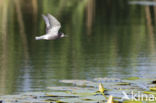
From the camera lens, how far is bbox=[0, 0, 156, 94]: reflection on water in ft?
49.2

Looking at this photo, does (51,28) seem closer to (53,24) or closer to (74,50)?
(53,24)

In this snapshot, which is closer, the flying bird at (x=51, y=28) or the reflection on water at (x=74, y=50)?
the flying bird at (x=51, y=28)

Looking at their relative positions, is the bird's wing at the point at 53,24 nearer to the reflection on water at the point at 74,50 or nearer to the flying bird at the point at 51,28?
the flying bird at the point at 51,28

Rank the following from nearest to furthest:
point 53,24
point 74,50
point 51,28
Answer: point 53,24 → point 51,28 → point 74,50

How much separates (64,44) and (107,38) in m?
2.68

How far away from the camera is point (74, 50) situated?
20656 millimetres

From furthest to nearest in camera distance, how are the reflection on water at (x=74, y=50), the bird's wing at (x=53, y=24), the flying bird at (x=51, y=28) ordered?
the reflection on water at (x=74, y=50)
the flying bird at (x=51, y=28)
the bird's wing at (x=53, y=24)

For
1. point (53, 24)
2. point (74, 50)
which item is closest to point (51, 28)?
point (53, 24)

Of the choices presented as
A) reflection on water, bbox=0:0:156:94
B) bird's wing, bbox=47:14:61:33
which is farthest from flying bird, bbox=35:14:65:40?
reflection on water, bbox=0:0:156:94

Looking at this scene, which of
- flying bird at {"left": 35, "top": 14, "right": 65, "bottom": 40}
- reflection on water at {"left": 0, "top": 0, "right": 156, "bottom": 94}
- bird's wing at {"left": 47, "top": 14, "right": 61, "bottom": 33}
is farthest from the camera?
reflection on water at {"left": 0, "top": 0, "right": 156, "bottom": 94}

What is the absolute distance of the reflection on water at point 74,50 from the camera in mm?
14997

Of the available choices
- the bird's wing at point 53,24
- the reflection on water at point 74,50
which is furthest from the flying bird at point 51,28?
the reflection on water at point 74,50

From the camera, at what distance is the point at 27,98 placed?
1071 centimetres

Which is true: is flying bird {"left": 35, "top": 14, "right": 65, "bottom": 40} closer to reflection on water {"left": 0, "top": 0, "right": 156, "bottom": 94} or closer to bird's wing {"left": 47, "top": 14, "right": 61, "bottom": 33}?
bird's wing {"left": 47, "top": 14, "right": 61, "bottom": 33}
